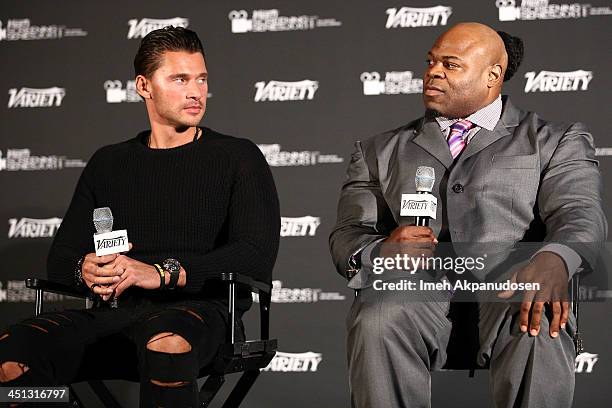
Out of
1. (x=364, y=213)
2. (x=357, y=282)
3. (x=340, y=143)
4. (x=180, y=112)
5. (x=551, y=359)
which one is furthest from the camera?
(x=340, y=143)

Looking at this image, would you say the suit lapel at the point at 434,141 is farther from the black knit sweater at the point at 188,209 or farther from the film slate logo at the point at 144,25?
the film slate logo at the point at 144,25

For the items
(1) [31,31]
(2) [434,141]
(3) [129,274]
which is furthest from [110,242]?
(1) [31,31]

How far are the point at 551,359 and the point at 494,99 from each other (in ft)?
3.38

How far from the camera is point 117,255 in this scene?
305 centimetres

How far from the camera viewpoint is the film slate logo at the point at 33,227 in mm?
5539

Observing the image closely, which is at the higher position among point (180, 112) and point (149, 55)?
point (149, 55)

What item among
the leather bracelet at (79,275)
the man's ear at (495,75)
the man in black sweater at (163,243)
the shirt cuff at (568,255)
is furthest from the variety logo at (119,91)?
the shirt cuff at (568,255)

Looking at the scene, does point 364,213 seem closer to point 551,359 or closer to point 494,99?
point 494,99

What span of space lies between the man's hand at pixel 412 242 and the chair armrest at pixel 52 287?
1.19m

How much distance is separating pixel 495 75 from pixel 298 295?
2320 mm

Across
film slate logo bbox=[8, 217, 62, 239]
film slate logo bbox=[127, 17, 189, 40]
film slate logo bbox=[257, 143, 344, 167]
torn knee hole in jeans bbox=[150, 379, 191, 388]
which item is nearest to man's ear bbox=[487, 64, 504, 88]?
torn knee hole in jeans bbox=[150, 379, 191, 388]

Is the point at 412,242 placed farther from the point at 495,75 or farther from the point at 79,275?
the point at 79,275

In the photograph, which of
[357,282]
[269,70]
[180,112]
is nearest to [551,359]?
[357,282]

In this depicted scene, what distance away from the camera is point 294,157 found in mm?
5254
